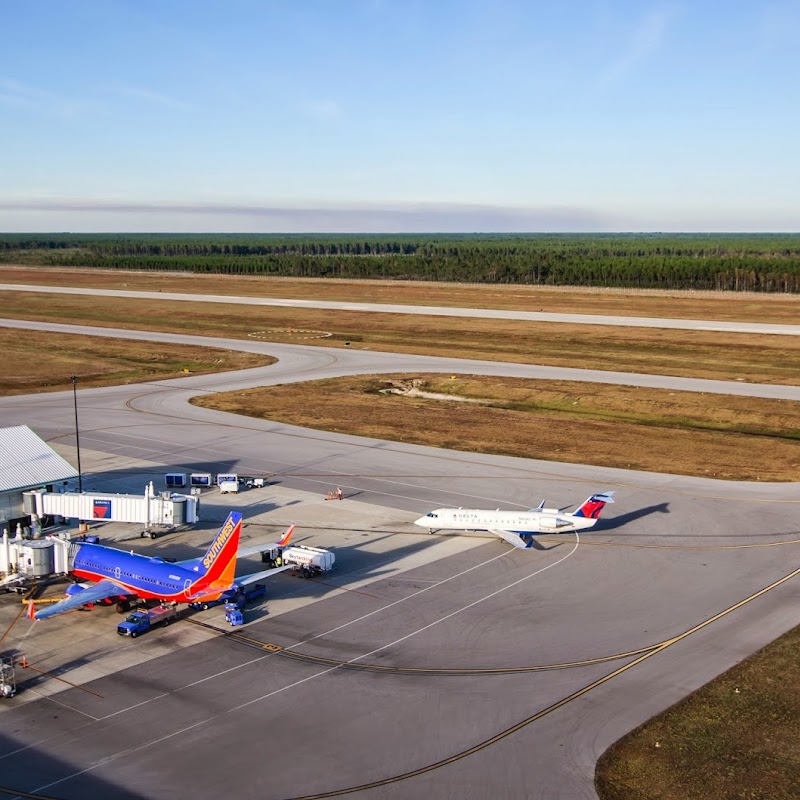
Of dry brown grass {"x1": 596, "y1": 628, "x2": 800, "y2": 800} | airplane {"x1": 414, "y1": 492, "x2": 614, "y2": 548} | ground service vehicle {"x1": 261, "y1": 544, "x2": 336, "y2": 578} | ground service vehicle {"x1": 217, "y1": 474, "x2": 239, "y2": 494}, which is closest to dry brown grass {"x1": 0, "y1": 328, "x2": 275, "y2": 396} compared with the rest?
ground service vehicle {"x1": 217, "y1": 474, "x2": 239, "y2": 494}

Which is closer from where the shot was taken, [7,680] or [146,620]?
[7,680]

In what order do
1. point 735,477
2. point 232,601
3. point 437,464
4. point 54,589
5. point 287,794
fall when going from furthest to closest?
1. point 437,464
2. point 735,477
3. point 54,589
4. point 232,601
5. point 287,794

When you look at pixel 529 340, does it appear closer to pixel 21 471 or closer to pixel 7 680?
pixel 21 471

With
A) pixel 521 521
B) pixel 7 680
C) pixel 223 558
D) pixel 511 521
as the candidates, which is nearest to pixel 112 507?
pixel 223 558

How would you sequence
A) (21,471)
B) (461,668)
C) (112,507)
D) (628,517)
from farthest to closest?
(628,517) < (21,471) < (112,507) < (461,668)

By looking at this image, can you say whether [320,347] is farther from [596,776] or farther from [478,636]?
[596,776]

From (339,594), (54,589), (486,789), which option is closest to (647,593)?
(339,594)

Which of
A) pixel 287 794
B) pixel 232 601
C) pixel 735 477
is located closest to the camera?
pixel 287 794
